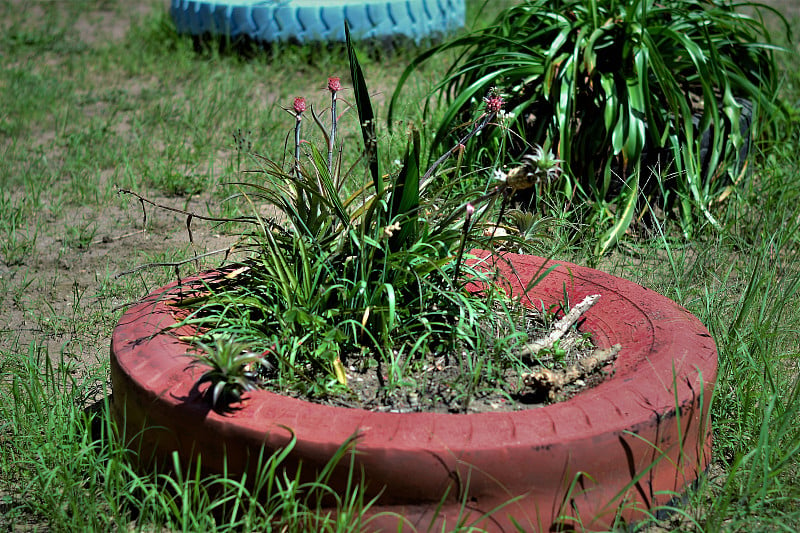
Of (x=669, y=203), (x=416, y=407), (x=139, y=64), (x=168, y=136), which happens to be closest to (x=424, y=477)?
(x=416, y=407)

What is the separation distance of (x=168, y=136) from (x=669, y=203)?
274 cm

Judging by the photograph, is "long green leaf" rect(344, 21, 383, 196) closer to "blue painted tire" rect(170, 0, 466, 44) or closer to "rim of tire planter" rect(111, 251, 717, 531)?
"rim of tire planter" rect(111, 251, 717, 531)

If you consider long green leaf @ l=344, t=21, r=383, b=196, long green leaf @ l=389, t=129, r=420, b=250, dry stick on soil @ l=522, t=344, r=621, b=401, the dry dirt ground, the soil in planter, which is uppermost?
long green leaf @ l=344, t=21, r=383, b=196

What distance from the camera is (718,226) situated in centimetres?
336

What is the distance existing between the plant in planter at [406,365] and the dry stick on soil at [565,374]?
0.02 metres

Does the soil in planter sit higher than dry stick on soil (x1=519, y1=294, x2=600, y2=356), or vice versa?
dry stick on soil (x1=519, y1=294, x2=600, y2=356)

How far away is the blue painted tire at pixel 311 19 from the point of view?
5.91 metres

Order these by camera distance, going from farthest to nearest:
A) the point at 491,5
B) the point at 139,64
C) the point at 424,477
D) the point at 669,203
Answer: the point at 491,5
the point at 139,64
the point at 669,203
the point at 424,477

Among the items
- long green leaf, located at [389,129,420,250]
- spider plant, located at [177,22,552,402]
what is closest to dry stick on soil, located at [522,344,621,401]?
spider plant, located at [177,22,552,402]

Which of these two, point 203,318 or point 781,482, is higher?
point 203,318

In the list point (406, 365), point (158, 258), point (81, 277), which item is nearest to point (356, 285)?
point (406, 365)

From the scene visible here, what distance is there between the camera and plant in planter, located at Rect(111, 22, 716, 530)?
68.8 inches

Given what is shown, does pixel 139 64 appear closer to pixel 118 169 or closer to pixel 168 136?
pixel 168 136

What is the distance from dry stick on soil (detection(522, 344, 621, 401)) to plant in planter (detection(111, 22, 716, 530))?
0.08ft
